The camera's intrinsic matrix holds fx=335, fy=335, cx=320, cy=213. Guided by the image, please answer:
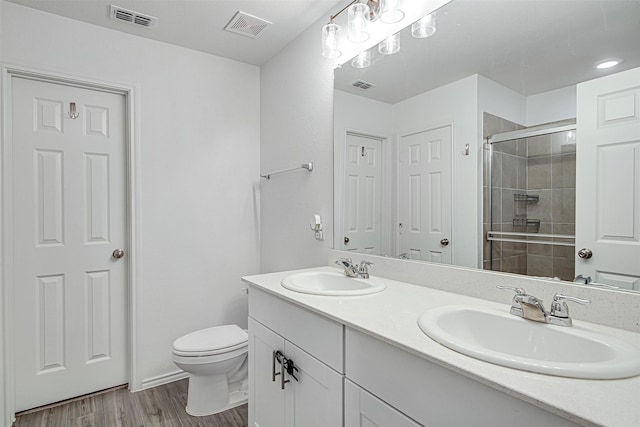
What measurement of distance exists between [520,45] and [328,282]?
1306mm

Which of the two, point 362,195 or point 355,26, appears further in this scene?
point 362,195

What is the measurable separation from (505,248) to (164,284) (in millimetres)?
2121

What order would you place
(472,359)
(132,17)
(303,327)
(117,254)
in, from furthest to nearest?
(117,254) < (132,17) < (303,327) < (472,359)

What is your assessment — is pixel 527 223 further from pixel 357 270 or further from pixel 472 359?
pixel 357 270

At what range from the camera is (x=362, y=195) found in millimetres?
1852

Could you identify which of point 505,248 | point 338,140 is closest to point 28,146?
point 338,140

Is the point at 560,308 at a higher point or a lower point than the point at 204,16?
lower

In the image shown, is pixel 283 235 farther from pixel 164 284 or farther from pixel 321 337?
pixel 321 337

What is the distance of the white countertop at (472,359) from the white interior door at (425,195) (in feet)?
0.68

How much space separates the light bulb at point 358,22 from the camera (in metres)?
1.59

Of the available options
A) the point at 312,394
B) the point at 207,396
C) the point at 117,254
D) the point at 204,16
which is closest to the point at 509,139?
the point at 312,394

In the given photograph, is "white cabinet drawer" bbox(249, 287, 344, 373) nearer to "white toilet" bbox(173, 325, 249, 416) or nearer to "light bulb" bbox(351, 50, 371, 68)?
"white toilet" bbox(173, 325, 249, 416)

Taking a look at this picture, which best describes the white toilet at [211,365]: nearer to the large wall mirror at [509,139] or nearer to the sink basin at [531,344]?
the large wall mirror at [509,139]

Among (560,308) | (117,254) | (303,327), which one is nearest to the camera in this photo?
(560,308)
